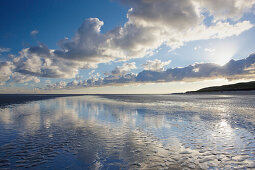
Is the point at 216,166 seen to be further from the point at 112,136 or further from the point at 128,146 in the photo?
the point at 112,136

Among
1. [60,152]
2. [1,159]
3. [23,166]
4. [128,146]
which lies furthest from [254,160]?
[1,159]

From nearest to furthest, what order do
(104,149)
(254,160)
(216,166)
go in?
(216,166)
(254,160)
(104,149)

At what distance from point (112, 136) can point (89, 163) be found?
5088mm

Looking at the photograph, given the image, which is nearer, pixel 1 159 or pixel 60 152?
pixel 1 159

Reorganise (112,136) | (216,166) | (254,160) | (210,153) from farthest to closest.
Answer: (112,136) → (210,153) → (254,160) → (216,166)

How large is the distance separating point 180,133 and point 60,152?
32.4 feet

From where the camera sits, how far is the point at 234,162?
7906 mm

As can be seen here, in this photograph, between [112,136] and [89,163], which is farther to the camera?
[112,136]

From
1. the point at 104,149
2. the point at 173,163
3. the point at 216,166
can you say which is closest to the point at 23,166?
the point at 104,149

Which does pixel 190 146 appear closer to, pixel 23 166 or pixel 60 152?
pixel 60 152

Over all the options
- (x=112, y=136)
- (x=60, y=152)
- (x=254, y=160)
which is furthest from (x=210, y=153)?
(x=60, y=152)

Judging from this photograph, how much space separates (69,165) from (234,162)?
8.42 meters

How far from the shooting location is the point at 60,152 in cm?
958

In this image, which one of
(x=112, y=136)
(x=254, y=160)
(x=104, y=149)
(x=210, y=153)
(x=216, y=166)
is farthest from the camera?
(x=112, y=136)
